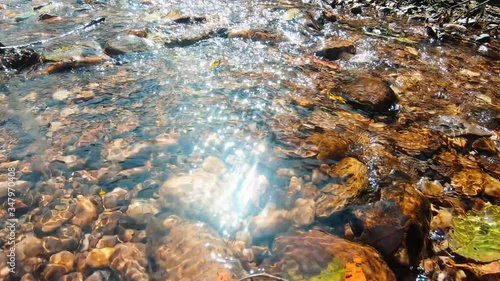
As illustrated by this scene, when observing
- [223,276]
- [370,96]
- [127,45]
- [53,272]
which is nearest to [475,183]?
[370,96]

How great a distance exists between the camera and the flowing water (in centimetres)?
259

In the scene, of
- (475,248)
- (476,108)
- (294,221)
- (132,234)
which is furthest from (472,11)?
(132,234)

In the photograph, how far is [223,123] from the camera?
10.9ft

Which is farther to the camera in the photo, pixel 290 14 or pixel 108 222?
pixel 290 14

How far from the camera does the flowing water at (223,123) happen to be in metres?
2.59

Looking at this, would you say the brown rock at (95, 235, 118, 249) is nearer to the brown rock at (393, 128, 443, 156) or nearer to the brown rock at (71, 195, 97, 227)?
the brown rock at (71, 195, 97, 227)

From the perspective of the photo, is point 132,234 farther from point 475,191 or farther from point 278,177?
point 475,191

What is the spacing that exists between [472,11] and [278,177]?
20.2 feet

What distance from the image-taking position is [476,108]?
3752 millimetres

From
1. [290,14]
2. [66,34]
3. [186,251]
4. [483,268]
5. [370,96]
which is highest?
[290,14]

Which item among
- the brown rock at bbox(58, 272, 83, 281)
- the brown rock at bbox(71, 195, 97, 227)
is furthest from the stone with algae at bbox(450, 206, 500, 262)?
the brown rock at bbox(71, 195, 97, 227)

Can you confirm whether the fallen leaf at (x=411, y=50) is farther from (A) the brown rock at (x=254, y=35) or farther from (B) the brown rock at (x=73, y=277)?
(B) the brown rock at (x=73, y=277)

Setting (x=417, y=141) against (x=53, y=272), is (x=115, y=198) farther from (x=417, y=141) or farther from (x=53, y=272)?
(x=417, y=141)

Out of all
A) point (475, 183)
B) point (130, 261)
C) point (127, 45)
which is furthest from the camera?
point (127, 45)
